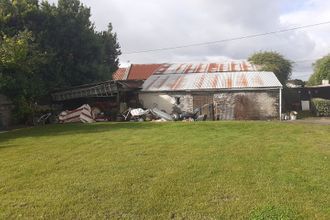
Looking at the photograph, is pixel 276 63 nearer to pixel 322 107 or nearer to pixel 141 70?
pixel 322 107

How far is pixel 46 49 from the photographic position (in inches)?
1061

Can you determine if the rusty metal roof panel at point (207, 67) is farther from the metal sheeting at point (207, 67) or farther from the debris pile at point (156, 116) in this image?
the debris pile at point (156, 116)

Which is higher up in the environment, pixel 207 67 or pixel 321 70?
pixel 321 70

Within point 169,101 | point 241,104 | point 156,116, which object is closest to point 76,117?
point 156,116

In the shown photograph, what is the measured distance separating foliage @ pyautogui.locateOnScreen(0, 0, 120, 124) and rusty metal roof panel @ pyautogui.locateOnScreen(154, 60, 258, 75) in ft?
18.1

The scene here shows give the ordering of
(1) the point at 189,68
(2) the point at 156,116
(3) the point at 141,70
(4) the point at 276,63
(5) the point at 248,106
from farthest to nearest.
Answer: (3) the point at 141,70 → (1) the point at 189,68 → (4) the point at 276,63 → (5) the point at 248,106 → (2) the point at 156,116

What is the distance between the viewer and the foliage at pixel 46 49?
76.0 ft

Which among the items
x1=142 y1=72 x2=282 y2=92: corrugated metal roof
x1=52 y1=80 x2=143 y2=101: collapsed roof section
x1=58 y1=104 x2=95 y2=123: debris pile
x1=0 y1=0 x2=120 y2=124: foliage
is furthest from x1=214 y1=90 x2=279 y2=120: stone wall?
x1=0 y1=0 x2=120 y2=124: foliage

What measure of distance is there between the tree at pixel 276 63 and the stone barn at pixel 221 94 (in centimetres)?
214

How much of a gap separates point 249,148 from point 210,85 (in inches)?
582

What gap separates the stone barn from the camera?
2619 centimetres

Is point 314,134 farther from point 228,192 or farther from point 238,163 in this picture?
point 228,192

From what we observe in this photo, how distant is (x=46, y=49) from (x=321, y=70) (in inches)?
1249

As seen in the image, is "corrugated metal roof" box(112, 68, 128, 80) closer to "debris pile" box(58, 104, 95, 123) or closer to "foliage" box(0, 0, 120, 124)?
"foliage" box(0, 0, 120, 124)
